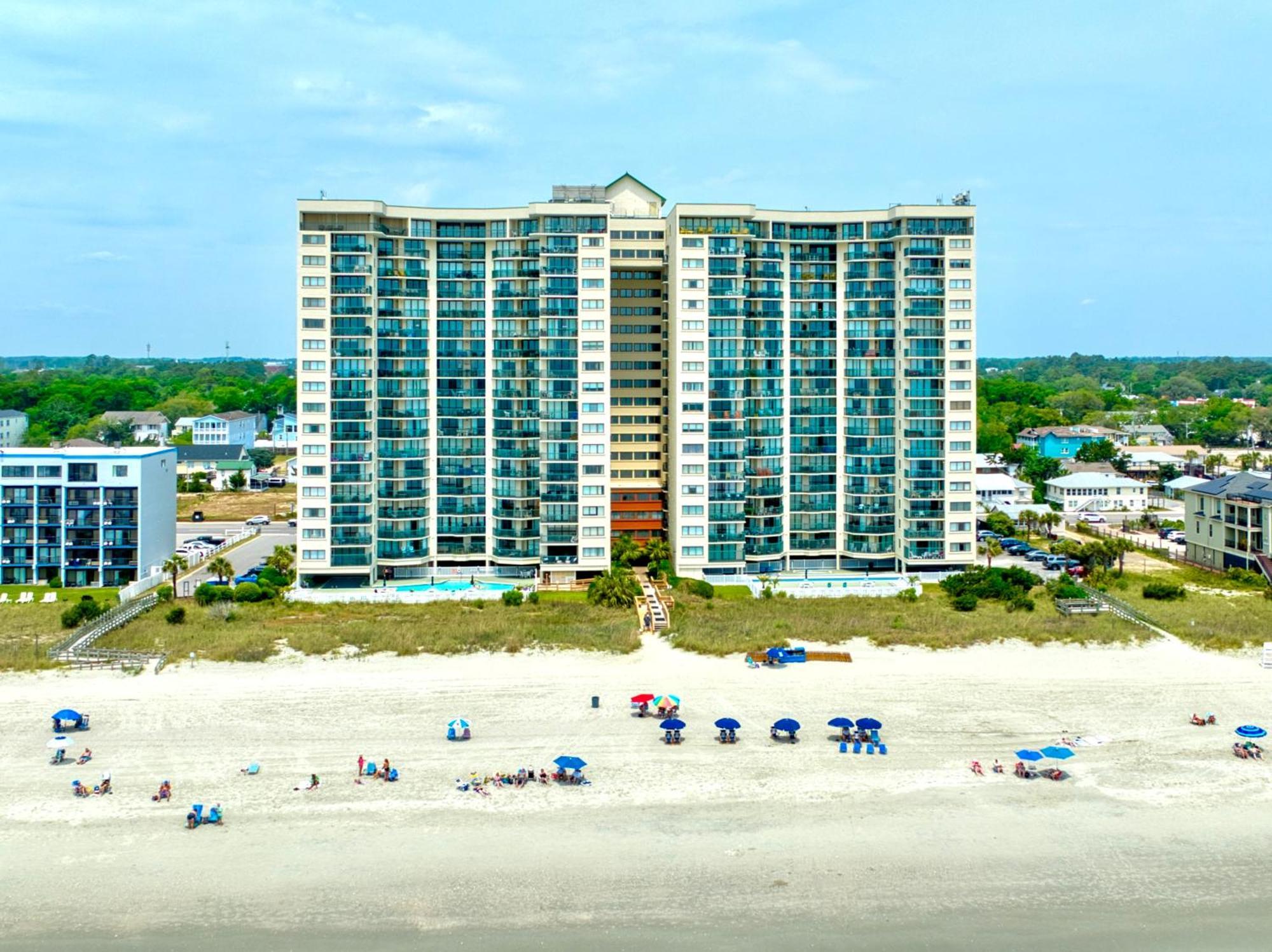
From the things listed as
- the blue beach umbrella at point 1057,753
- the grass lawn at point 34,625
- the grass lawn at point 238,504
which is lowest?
the blue beach umbrella at point 1057,753

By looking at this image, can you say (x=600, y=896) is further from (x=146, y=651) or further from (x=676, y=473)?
(x=676, y=473)

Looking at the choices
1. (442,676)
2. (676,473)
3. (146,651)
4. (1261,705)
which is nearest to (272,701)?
(442,676)

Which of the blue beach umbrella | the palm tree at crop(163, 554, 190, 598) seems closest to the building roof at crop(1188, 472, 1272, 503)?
the blue beach umbrella

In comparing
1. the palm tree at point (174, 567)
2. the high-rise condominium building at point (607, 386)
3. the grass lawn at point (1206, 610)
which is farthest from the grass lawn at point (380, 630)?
the grass lawn at point (1206, 610)

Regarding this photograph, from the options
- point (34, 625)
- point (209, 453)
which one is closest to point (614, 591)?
point (34, 625)

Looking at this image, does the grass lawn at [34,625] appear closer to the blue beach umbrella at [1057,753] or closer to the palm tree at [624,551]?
the palm tree at [624,551]
